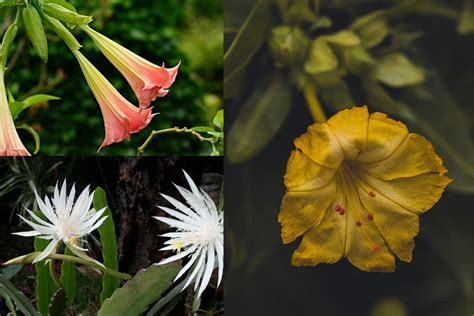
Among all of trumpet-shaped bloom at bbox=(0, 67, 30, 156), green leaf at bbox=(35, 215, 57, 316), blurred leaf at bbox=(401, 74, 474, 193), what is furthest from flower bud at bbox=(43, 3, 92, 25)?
blurred leaf at bbox=(401, 74, 474, 193)

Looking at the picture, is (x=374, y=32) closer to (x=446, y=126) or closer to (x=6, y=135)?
(x=446, y=126)

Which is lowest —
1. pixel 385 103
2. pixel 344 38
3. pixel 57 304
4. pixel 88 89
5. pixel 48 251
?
pixel 57 304

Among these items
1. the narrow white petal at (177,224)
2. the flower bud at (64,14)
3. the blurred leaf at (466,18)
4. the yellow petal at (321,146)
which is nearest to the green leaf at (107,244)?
the narrow white petal at (177,224)

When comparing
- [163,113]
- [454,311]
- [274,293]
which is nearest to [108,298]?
[274,293]

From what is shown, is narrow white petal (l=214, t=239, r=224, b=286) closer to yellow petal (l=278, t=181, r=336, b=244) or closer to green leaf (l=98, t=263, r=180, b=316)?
green leaf (l=98, t=263, r=180, b=316)

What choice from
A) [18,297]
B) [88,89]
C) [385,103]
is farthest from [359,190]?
[88,89]

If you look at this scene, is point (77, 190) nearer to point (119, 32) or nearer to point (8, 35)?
point (8, 35)

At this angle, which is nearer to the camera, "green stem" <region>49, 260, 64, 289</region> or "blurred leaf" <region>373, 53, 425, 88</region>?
"blurred leaf" <region>373, 53, 425, 88</region>
